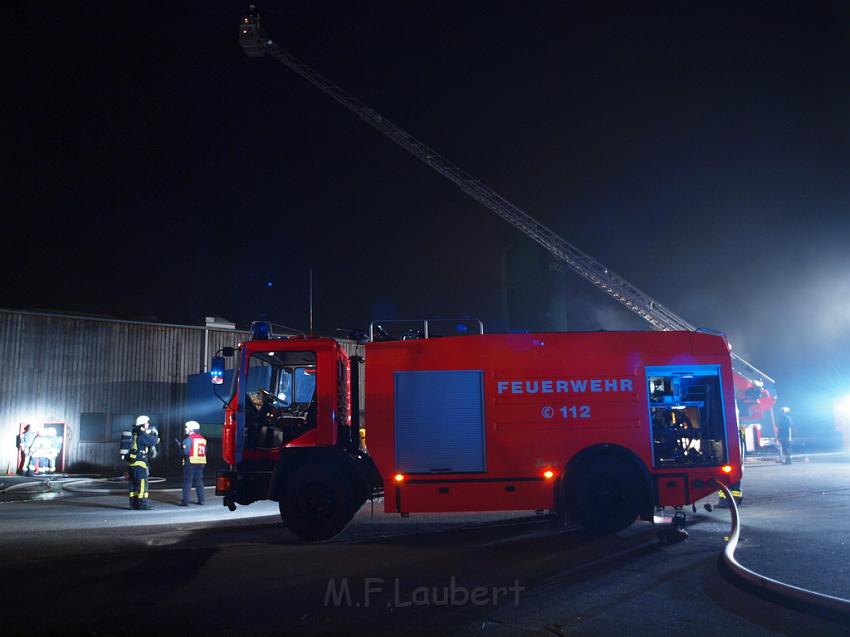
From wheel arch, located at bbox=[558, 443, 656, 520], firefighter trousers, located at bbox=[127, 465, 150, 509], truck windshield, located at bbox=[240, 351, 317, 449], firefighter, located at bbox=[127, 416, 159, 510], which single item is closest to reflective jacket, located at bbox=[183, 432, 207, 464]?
firefighter, located at bbox=[127, 416, 159, 510]

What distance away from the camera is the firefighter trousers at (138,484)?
37.1ft

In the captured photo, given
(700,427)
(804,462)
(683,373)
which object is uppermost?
(683,373)

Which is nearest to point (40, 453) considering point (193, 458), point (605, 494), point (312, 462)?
point (193, 458)

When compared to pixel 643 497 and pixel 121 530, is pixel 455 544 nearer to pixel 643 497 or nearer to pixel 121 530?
pixel 643 497

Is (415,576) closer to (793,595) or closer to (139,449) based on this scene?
(793,595)

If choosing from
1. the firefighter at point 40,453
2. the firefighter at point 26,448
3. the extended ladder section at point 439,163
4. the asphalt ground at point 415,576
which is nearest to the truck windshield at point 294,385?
the asphalt ground at point 415,576

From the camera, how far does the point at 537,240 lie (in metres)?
34.8

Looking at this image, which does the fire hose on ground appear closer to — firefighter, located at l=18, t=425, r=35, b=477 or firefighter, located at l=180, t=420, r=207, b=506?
firefighter, located at l=180, t=420, r=207, b=506

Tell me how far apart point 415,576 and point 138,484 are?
24.4ft

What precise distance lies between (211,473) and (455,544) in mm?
15467

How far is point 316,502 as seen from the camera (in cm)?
801

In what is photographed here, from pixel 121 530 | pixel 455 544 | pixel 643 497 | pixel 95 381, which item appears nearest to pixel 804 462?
pixel 643 497

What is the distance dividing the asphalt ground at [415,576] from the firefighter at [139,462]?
3.97ft

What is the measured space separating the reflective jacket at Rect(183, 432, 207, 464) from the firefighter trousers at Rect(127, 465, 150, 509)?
792 millimetres
